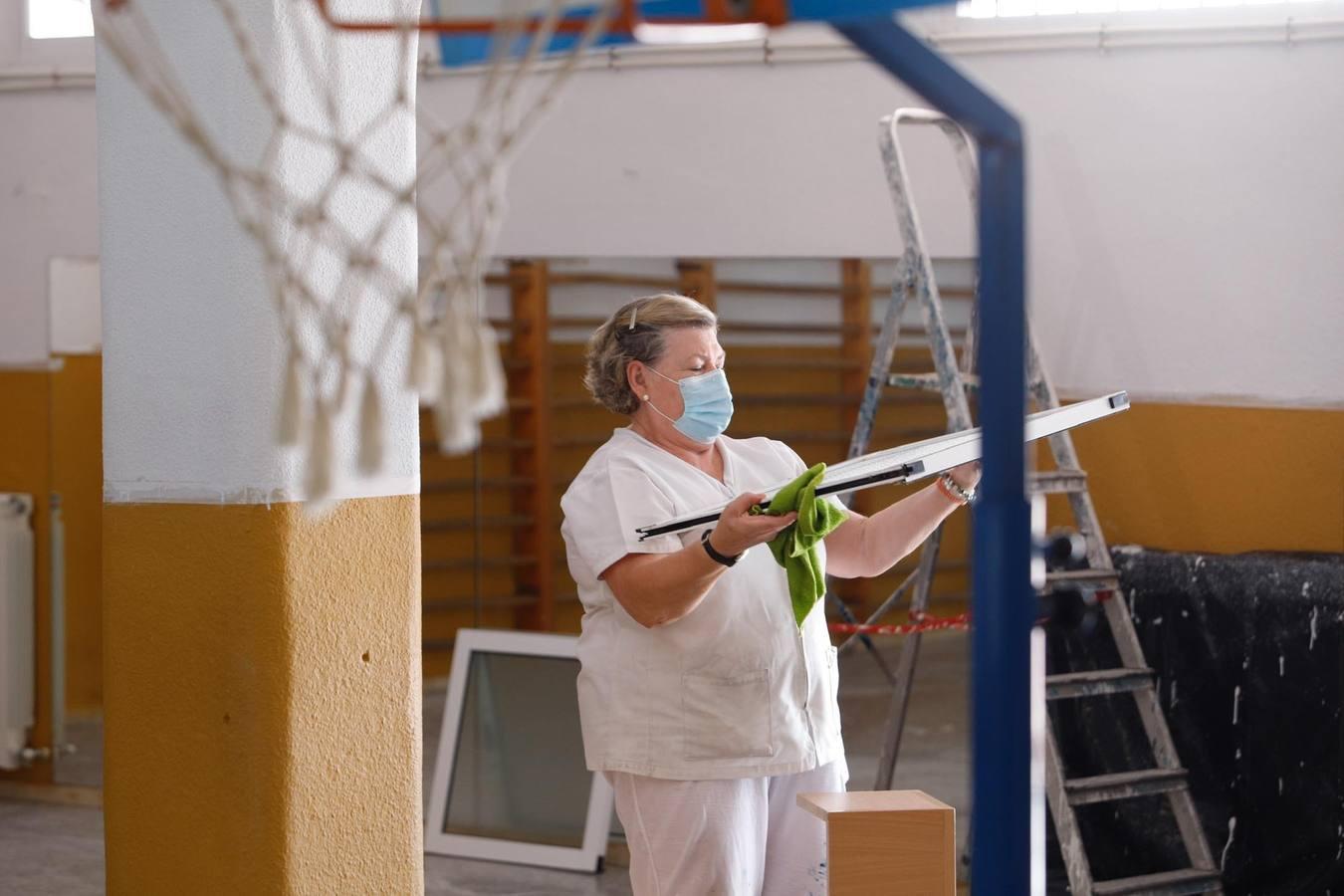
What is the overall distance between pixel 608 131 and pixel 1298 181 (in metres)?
2.00

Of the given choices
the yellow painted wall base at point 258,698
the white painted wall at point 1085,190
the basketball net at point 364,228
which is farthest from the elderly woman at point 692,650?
the white painted wall at point 1085,190

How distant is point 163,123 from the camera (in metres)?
3.01

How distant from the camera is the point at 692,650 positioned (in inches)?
101

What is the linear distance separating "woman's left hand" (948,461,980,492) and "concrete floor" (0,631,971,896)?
2097 millimetres

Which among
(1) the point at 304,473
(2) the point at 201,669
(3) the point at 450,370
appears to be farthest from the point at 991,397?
(2) the point at 201,669

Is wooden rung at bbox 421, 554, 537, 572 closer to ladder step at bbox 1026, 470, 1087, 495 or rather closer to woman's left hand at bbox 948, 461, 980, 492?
ladder step at bbox 1026, 470, 1087, 495

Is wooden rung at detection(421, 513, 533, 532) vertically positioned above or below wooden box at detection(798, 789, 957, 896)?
above

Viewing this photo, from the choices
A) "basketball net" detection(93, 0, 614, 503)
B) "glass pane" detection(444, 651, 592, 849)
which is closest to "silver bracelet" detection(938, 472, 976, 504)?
"basketball net" detection(93, 0, 614, 503)

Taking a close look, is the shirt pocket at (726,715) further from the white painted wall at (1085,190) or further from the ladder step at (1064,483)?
the white painted wall at (1085,190)

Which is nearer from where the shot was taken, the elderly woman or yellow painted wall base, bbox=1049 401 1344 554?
the elderly woman

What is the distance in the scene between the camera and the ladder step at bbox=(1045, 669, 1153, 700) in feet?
12.3

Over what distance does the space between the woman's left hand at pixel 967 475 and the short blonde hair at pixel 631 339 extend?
0.50 meters

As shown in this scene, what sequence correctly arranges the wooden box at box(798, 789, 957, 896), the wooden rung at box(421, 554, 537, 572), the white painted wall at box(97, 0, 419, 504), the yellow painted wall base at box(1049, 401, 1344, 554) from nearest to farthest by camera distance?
the wooden box at box(798, 789, 957, 896) → the white painted wall at box(97, 0, 419, 504) → the yellow painted wall base at box(1049, 401, 1344, 554) → the wooden rung at box(421, 554, 537, 572)

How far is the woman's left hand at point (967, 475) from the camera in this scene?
2576 mm
